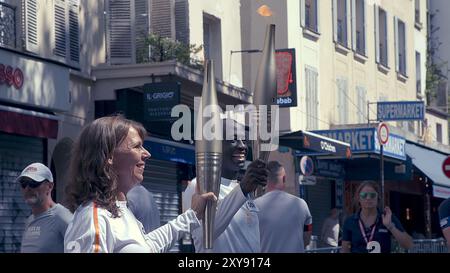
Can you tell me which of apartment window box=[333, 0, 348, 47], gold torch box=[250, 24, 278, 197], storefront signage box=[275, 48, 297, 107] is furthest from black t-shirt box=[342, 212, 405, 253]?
apartment window box=[333, 0, 348, 47]

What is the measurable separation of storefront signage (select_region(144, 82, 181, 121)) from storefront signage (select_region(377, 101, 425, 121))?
11.2 metres

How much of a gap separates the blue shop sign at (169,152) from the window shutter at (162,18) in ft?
7.67

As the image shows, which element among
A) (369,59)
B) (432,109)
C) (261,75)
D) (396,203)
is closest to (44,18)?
(261,75)

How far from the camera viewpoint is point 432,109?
41.2 metres

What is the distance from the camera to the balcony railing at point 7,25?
17.1 m

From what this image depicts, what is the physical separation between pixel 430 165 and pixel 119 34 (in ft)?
51.4

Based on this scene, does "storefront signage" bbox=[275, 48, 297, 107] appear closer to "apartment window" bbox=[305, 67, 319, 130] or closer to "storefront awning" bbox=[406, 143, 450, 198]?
"apartment window" bbox=[305, 67, 319, 130]

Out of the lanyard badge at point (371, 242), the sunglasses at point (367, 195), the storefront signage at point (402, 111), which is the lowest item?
the lanyard badge at point (371, 242)

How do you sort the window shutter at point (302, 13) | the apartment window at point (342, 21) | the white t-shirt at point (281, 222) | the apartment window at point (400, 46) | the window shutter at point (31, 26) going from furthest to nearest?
the apartment window at point (400, 46) < the apartment window at point (342, 21) < the window shutter at point (302, 13) < the window shutter at point (31, 26) < the white t-shirt at point (281, 222)

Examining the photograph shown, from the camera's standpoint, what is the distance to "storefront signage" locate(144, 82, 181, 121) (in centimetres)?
2017

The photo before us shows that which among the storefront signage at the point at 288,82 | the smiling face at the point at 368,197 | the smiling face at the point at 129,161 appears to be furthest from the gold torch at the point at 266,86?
the storefront signage at the point at 288,82

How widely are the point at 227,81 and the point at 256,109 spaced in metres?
20.0

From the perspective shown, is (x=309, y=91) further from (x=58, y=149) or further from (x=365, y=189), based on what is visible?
(x=365, y=189)

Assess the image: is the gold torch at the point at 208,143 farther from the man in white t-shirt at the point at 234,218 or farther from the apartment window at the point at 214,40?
the apartment window at the point at 214,40
